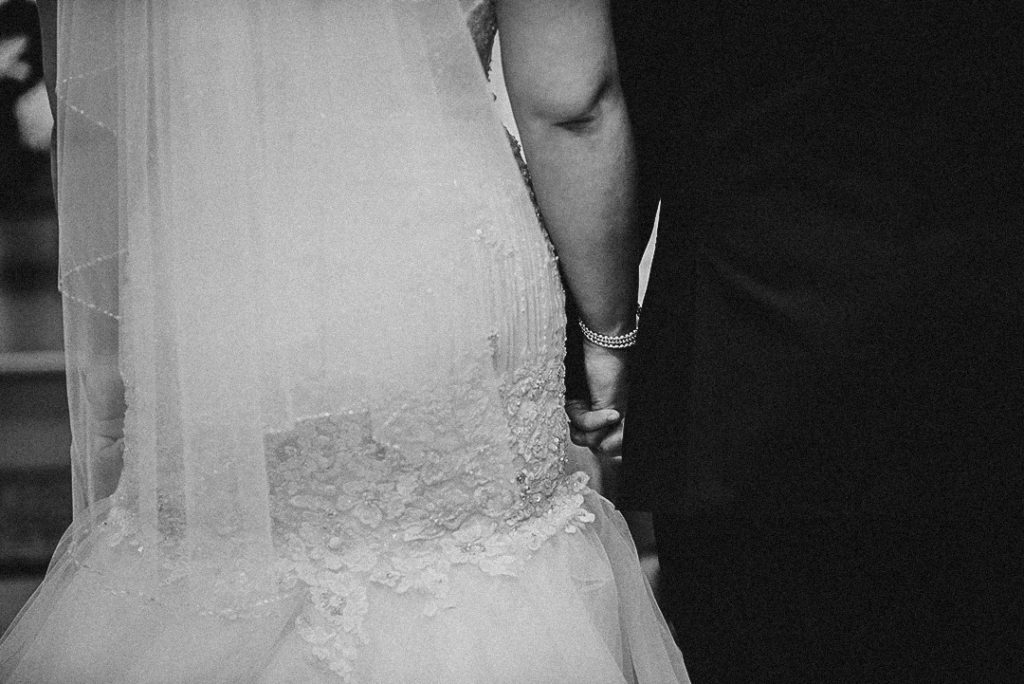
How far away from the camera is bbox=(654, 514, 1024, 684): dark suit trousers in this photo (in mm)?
1121

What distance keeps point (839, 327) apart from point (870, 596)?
33 centimetres

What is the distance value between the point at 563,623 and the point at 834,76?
0.65 meters

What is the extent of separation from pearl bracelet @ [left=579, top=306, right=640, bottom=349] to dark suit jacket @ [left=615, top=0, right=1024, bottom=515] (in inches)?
5.3

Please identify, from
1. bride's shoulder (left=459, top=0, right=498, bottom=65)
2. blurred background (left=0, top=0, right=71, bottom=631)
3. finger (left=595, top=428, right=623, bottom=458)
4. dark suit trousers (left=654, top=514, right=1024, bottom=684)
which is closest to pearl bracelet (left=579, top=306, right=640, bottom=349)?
finger (left=595, top=428, right=623, bottom=458)

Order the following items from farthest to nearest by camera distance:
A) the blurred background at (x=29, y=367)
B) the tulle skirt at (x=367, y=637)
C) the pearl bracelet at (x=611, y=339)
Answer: the blurred background at (x=29, y=367) < the pearl bracelet at (x=611, y=339) < the tulle skirt at (x=367, y=637)

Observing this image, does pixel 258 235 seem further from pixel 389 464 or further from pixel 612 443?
pixel 612 443

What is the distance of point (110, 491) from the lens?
3.88 feet

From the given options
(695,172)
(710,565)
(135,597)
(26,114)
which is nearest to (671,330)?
(695,172)

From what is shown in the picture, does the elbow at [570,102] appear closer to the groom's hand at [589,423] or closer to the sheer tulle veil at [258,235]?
the sheer tulle veil at [258,235]

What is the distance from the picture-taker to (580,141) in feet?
3.69

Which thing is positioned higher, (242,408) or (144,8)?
(144,8)

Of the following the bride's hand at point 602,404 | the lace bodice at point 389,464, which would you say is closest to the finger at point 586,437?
the bride's hand at point 602,404

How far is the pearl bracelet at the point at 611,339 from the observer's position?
4.15ft

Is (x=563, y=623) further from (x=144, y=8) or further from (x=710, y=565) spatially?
(x=144, y=8)
